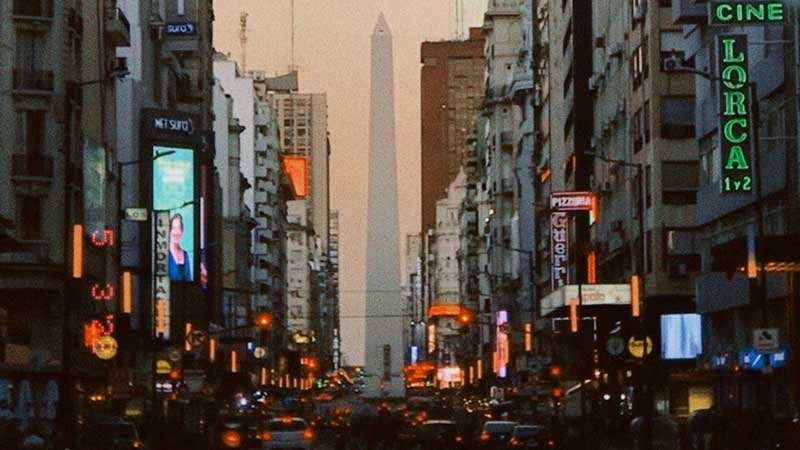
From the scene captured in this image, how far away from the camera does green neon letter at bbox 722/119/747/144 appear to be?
59062 millimetres

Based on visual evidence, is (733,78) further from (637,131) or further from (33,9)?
(33,9)

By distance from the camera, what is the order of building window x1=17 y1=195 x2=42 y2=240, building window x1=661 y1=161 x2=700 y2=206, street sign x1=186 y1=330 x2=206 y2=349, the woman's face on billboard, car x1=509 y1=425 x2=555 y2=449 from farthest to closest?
the woman's face on billboard → street sign x1=186 y1=330 x2=206 y2=349 → building window x1=661 y1=161 x2=700 y2=206 → building window x1=17 y1=195 x2=42 y2=240 → car x1=509 y1=425 x2=555 y2=449

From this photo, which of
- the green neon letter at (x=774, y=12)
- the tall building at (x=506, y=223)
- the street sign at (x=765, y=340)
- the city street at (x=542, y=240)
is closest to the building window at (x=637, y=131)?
the city street at (x=542, y=240)

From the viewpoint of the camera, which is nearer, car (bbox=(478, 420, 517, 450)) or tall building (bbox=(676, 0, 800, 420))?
tall building (bbox=(676, 0, 800, 420))

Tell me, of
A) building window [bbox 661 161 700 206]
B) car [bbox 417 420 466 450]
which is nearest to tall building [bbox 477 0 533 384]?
building window [bbox 661 161 700 206]

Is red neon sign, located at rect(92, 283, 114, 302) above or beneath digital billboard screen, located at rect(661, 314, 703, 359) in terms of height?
above

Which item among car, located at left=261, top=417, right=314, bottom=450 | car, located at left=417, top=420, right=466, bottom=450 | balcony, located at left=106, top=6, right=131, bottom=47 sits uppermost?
balcony, located at left=106, top=6, right=131, bottom=47

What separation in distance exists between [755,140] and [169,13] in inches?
3511

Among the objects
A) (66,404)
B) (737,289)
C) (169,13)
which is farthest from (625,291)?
(169,13)

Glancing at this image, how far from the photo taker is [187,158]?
130 metres

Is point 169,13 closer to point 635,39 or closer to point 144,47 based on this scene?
point 144,47

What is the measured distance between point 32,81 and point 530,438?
2566cm

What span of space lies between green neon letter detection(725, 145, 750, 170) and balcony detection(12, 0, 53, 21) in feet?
103

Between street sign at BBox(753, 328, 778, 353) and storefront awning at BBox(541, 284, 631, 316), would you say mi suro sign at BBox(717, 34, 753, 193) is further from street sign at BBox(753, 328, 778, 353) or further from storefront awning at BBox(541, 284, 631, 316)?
storefront awning at BBox(541, 284, 631, 316)
